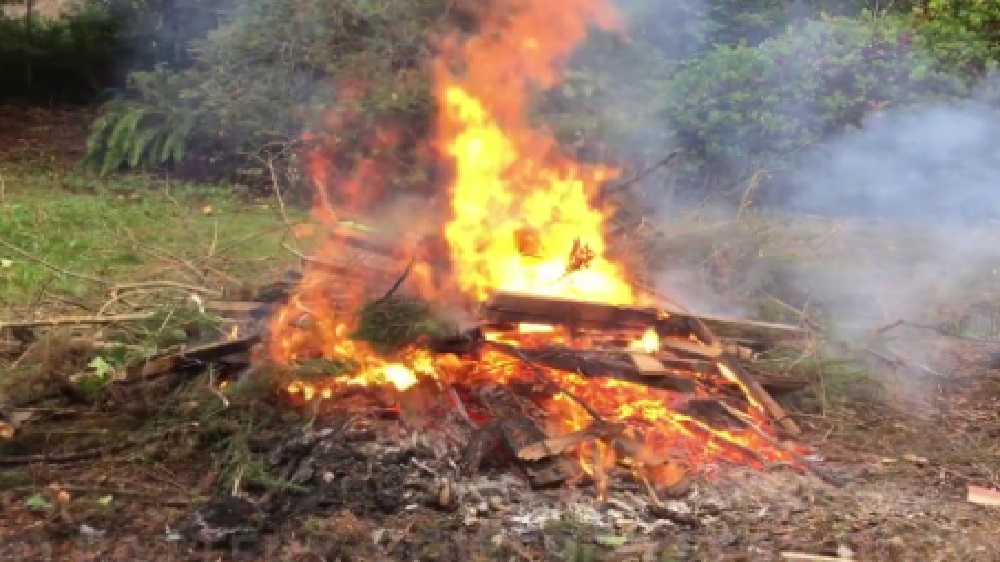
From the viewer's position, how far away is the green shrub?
1059 cm

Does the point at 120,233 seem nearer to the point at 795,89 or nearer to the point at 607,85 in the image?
the point at 607,85

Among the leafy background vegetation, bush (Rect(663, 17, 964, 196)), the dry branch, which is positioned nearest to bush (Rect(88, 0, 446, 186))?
the leafy background vegetation

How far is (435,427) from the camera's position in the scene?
465cm

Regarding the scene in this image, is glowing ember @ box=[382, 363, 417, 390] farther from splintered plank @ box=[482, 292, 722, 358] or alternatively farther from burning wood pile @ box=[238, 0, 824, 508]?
splintered plank @ box=[482, 292, 722, 358]

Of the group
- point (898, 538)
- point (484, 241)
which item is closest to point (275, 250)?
point (484, 241)

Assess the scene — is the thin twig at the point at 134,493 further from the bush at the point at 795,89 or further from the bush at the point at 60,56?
the bush at the point at 60,56

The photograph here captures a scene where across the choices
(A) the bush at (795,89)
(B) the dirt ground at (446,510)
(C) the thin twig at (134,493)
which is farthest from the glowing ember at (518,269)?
(A) the bush at (795,89)

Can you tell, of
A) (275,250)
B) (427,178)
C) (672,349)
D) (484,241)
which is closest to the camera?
(672,349)

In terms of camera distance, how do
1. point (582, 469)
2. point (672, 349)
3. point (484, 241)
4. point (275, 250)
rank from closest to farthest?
point (582, 469)
point (672, 349)
point (484, 241)
point (275, 250)

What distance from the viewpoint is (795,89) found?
10297 mm

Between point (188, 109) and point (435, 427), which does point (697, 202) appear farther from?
point (435, 427)

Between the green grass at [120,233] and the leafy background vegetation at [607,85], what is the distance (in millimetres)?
585

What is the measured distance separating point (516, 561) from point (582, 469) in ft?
2.62

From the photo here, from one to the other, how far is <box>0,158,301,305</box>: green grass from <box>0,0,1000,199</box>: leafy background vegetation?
1.92 feet
